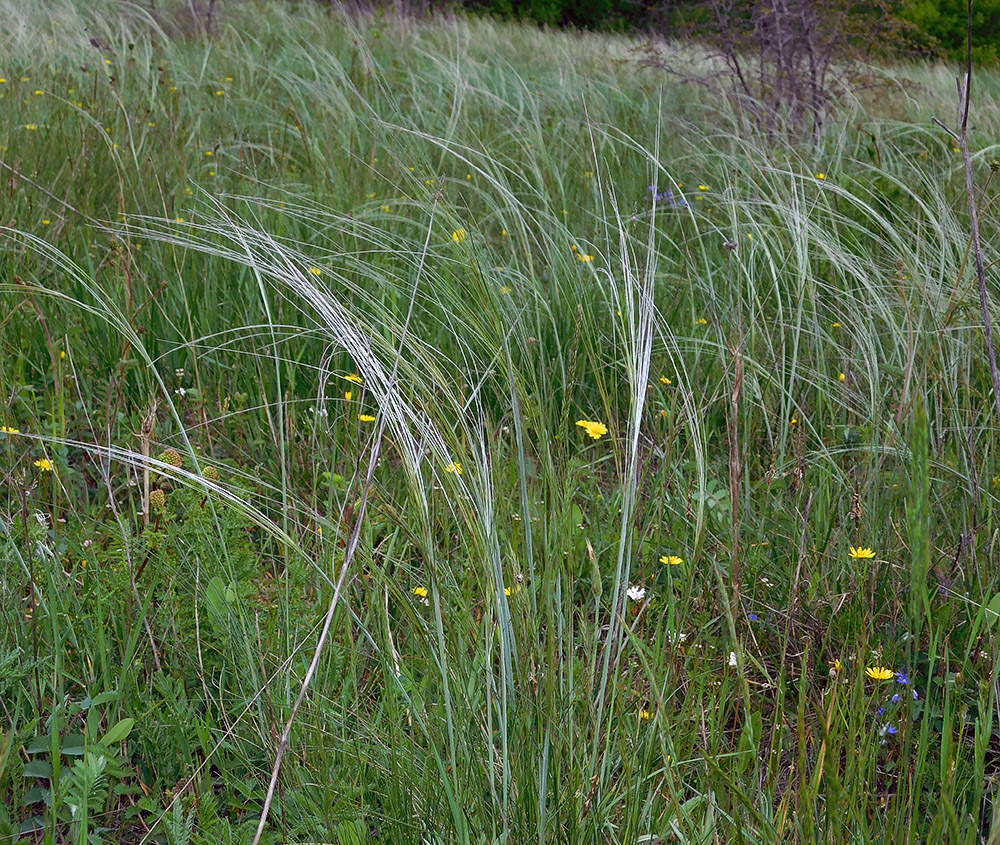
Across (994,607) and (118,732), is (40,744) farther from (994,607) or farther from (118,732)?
(994,607)

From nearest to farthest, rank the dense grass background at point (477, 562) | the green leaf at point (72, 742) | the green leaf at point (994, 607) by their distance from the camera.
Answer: the dense grass background at point (477, 562) < the green leaf at point (72, 742) < the green leaf at point (994, 607)

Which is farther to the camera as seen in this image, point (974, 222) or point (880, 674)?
point (880, 674)

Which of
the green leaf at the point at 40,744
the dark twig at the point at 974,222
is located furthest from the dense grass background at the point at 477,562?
the dark twig at the point at 974,222

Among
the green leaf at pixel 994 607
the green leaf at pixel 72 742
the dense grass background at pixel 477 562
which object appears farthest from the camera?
the green leaf at pixel 994 607

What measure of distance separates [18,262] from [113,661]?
130 cm

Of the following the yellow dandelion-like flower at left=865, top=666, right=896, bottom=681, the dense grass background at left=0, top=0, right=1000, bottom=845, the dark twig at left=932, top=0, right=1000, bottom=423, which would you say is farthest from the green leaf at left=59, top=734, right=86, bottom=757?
the dark twig at left=932, top=0, right=1000, bottom=423

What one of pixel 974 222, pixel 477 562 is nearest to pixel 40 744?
pixel 477 562

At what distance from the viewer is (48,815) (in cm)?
90

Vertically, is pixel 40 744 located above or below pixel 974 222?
below

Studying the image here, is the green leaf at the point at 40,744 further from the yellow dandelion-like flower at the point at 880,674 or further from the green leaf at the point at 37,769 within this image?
the yellow dandelion-like flower at the point at 880,674

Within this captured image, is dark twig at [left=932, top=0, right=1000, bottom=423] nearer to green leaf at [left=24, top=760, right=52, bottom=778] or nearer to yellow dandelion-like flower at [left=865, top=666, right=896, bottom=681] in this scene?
Result: yellow dandelion-like flower at [left=865, top=666, right=896, bottom=681]

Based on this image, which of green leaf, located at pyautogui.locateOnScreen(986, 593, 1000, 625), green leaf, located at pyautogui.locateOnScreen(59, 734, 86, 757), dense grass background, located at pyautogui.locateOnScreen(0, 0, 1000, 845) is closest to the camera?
dense grass background, located at pyautogui.locateOnScreen(0, 0, 1000, 845)

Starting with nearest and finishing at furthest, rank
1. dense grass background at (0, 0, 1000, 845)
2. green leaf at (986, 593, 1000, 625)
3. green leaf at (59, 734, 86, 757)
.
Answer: dense grass background at (0, 0, 1000, 845) < green leaf at (59, 734, 86, 757) < green leaf at (986, 593, 1000, 625)

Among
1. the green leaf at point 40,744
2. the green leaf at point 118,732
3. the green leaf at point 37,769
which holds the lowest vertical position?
the green leaf at point 37,769
